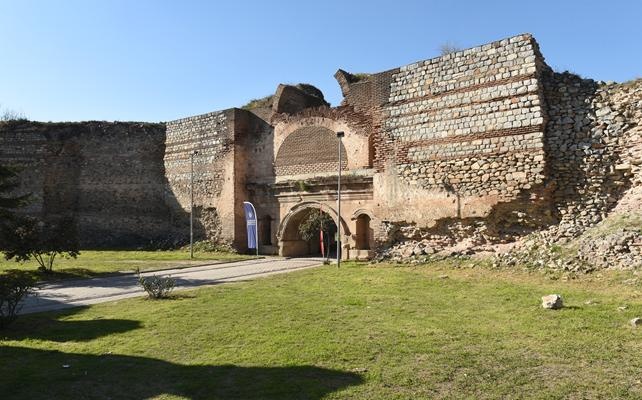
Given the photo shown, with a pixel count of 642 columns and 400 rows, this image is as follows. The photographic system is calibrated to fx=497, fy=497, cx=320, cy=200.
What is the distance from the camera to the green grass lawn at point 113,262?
48.0ft

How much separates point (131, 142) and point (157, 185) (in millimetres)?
2584

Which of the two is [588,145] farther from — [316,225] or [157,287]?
[157,287]

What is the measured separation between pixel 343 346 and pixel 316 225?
38.0 feet

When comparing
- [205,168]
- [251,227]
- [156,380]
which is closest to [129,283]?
[251,227]

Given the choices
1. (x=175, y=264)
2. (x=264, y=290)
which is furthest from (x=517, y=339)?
(x=175, y=264)

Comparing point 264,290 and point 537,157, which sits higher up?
point 537,157

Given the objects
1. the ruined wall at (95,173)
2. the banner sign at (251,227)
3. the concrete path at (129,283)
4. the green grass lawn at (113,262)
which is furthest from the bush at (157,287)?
the ruined wall at (95,173)

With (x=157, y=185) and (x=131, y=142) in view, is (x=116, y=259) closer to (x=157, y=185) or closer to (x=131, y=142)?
(x=157, y=185)

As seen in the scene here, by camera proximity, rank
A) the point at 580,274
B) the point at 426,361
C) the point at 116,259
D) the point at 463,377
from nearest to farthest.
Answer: the point at 463,377
the point at 426,361
the point at 580,274
the point at 116,259

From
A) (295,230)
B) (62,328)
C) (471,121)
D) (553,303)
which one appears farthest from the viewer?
(295,230)

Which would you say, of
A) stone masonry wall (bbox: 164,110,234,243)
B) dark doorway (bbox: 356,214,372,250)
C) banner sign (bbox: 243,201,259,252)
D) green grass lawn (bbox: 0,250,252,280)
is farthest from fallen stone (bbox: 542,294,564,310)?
stone masonry wall (bbox: 164,110,234,243)

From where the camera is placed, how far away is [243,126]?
20.8 meters

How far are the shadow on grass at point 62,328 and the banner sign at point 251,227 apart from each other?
10922 millimetres

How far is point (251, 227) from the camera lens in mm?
19531
